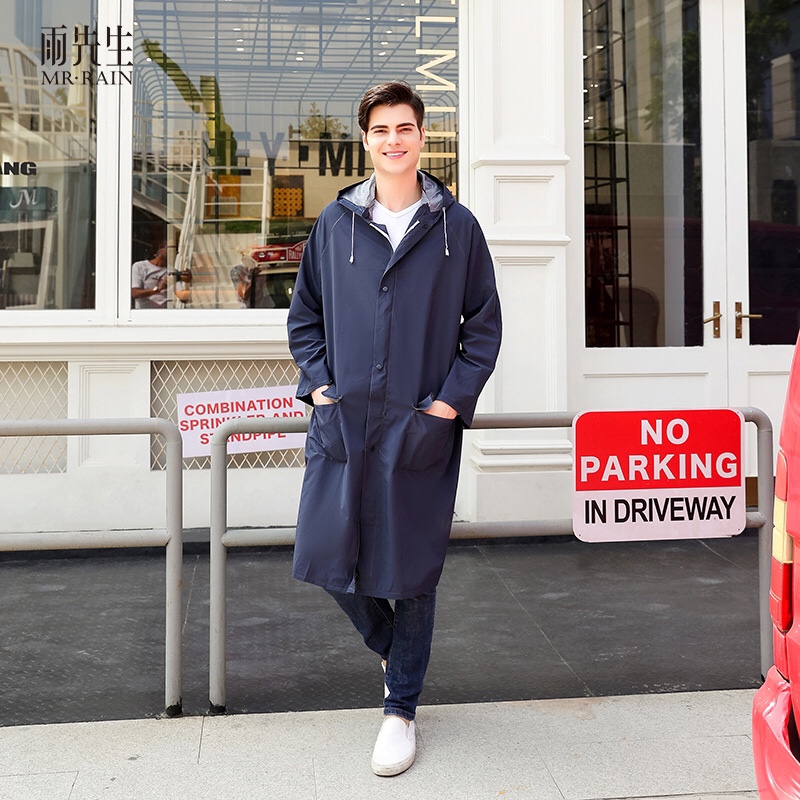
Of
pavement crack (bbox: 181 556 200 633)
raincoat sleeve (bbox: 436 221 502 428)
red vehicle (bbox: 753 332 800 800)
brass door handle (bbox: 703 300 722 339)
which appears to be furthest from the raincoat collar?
brass door handle (bbox: 703 300 722 339)

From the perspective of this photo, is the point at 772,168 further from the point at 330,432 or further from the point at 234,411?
the point at 330,432

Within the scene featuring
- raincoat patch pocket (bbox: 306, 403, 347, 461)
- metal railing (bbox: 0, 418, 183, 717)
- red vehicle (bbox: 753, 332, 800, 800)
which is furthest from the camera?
metal railing (bbox: 0, 418, 183, 717)

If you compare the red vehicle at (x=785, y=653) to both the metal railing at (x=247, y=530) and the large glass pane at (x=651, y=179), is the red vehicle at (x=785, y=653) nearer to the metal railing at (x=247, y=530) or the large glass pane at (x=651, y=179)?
the metal railing at (x=247, y=530)

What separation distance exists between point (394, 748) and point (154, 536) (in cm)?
109

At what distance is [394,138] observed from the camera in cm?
319

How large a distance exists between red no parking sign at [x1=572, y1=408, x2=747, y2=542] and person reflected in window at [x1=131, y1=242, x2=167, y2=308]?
345cm

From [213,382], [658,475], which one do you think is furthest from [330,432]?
[213,382]

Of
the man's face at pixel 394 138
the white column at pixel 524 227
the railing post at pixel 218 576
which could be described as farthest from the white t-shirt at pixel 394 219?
the white column at pixel 524 227

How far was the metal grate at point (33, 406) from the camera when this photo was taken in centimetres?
617

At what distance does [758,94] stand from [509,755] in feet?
16.3

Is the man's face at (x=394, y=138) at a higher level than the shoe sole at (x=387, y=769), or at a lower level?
higher

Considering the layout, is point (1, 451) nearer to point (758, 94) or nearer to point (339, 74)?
point (339, 74)

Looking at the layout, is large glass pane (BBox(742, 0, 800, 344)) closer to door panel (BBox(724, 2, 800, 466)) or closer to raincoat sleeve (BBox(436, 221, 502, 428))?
door panel (BBox(724, 2, 800, 466))

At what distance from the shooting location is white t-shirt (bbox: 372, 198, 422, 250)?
10.6 ft
